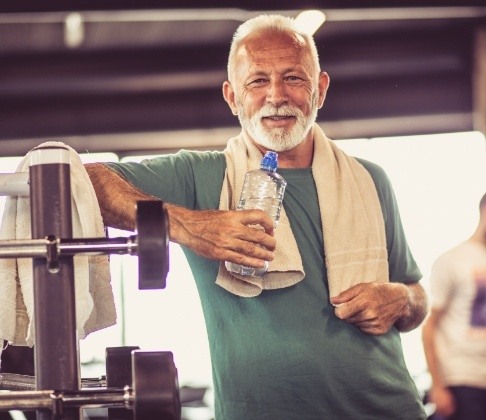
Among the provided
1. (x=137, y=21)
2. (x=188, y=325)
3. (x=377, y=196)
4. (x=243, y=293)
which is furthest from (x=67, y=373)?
(x=188, y=325)

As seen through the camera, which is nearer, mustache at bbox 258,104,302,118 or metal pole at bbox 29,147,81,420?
metal pole at bbox 29,147,81,420

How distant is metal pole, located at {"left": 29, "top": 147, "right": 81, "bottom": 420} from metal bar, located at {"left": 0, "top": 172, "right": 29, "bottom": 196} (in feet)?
0.12

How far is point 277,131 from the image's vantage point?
5.53ft

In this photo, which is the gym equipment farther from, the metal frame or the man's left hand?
the man's left hand

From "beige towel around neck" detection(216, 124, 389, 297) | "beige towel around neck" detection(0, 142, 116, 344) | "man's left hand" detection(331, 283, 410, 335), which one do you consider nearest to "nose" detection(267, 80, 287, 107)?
"beige towel around neck" detection(216, 124, 389, 297)

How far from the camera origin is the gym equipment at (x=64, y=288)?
870 millimetres

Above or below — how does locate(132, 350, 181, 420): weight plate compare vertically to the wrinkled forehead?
below

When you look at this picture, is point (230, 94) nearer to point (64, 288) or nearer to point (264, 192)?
point (264, 192)

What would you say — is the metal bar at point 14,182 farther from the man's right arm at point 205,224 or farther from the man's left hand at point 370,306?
the man's left hand at point 370,306

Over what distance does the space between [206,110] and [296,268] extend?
384 cm

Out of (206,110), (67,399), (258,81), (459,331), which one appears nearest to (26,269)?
(67,399)

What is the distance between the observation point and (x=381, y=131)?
5258 millimetres

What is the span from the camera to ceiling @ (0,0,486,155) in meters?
4.72

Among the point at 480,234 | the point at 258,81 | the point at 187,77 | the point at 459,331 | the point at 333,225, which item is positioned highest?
the point at 187,77
